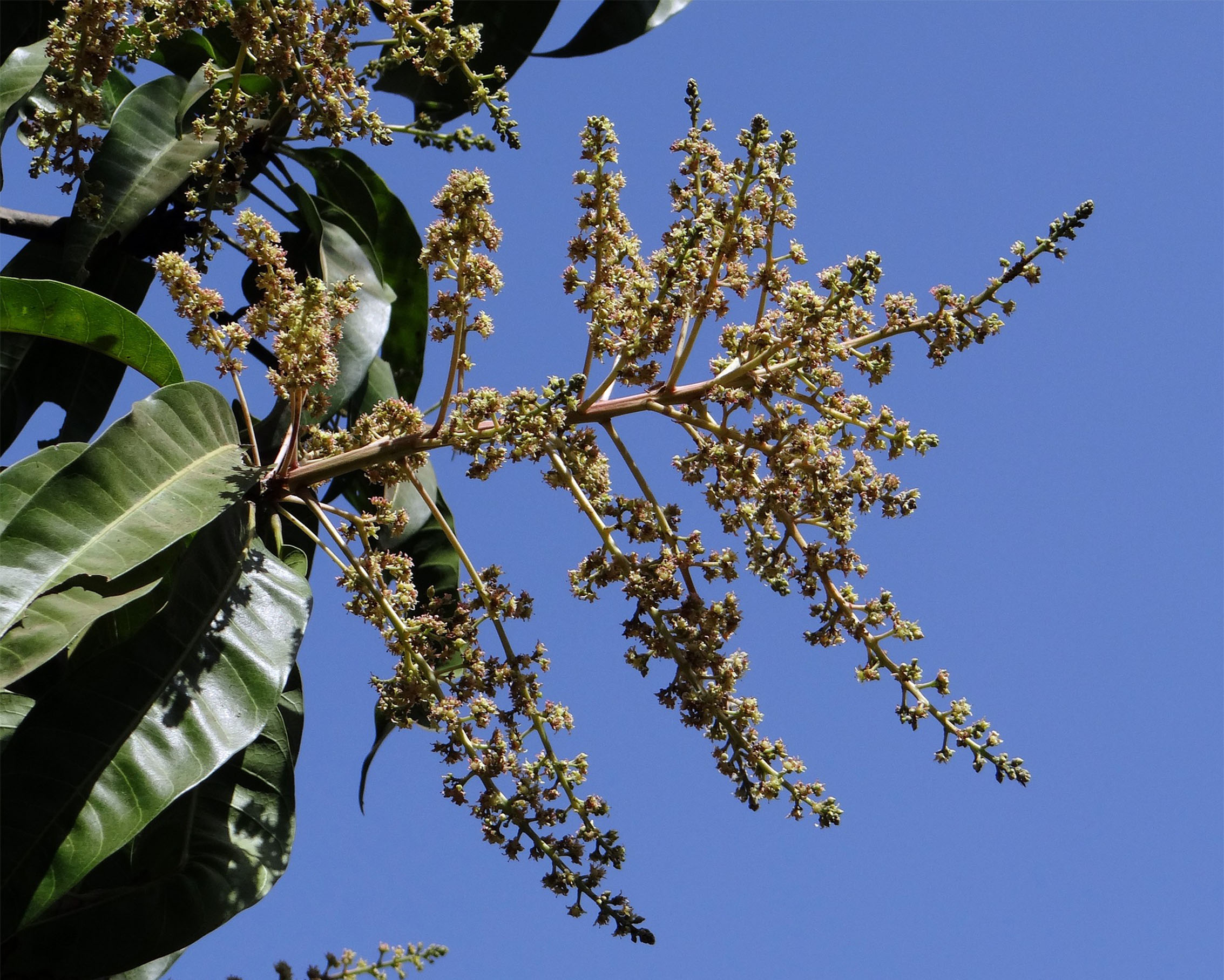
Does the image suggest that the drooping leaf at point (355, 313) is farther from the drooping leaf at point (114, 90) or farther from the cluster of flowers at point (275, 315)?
the drooping leaf at point (114, 90)

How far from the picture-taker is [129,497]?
6.77ft

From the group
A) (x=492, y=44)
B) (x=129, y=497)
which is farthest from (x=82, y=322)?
(x=492, y=44)

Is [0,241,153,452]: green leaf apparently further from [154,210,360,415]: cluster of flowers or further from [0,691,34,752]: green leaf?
[0,691,34,752]: green leaf

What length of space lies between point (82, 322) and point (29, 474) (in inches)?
14.8

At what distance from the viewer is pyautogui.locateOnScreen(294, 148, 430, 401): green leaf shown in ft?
11.0

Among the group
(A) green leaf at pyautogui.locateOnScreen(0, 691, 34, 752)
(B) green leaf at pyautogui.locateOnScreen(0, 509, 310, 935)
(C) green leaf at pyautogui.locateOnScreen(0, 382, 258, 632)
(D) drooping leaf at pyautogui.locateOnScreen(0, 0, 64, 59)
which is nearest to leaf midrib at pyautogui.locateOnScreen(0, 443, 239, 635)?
(C) green leaf at pyautogui.locateOnScreen(0, 382, 258, 632)

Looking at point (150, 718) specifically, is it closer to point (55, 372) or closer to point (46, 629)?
point (46, 629)

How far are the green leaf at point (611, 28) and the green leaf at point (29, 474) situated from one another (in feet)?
5.59

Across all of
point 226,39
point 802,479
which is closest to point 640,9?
point 226,39

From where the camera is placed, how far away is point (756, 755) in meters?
2.26

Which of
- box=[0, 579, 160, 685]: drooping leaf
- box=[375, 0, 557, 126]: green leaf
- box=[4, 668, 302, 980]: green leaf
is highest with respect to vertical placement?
box=[375, 0, 557, 126]: green leaf

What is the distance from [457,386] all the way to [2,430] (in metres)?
1.06

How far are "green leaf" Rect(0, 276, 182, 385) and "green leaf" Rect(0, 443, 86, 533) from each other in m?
0.27

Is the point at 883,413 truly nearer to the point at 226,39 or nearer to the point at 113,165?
the point at 113,165
